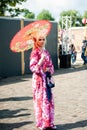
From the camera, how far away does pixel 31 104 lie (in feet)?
33.3

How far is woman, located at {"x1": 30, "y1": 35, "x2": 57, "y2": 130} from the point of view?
23.3ft

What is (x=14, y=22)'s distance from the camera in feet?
56.4

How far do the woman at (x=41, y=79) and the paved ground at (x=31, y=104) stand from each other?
0.49 m

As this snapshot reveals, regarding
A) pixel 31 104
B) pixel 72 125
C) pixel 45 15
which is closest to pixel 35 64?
pixel 72 125

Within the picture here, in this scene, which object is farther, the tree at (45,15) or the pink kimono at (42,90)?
the tree at (45,15)

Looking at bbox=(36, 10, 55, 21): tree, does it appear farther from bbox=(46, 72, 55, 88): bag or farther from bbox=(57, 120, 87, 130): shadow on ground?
bbox=(46, 72, 55, 88): bag

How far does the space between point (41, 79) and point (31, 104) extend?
Answer: 3075 millimetres

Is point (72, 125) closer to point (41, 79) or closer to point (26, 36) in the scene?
point (41, 79)

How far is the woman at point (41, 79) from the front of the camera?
711 centimetres

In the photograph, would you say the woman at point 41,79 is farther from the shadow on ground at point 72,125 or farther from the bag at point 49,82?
the shadow on ground at point 72,125

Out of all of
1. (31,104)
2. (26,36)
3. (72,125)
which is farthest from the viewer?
(31,104)

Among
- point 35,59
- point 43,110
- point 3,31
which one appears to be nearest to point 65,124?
point 43,110

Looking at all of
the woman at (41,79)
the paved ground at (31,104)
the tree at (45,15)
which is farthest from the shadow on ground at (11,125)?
the tree at (45,15)

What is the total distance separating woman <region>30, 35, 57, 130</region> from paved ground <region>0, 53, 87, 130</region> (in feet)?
1.59
